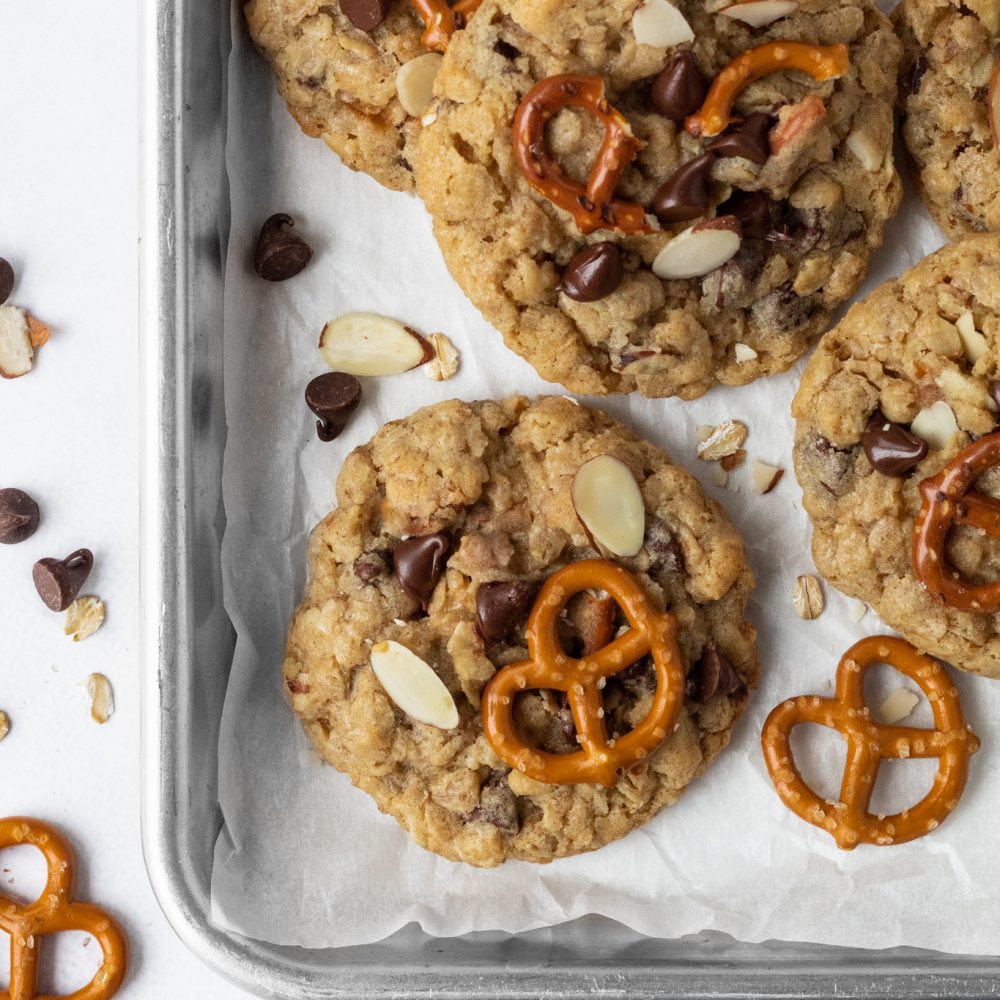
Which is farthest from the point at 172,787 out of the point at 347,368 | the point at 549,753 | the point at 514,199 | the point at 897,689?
the point at 897,689

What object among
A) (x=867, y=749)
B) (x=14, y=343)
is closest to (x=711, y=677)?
(x=867, y=749)

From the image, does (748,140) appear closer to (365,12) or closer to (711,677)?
(365,12)

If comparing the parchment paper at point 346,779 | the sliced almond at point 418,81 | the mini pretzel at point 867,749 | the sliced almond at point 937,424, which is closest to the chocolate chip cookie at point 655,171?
the sliced almond at point 418,81

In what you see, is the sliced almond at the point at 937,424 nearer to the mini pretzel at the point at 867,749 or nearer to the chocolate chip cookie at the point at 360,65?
the mini pretzel at the point at 867,749

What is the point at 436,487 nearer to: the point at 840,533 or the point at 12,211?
the point at 840,533

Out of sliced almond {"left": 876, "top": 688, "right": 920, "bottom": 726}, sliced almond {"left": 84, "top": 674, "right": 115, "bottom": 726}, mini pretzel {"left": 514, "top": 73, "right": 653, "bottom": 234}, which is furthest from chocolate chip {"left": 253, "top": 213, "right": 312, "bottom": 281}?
sliced almond {"left": 876, "top": 688, "right": 920, "bottom": 726}

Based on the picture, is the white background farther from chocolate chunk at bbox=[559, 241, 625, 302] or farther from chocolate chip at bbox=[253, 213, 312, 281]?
chocolate chunk at bbox=[559, 241, 625, 302]

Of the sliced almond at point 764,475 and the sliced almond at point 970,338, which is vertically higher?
the sliced almond at point 970,338
